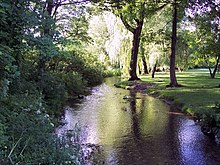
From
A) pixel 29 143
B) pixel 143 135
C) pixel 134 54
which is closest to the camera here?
pixel 29 143

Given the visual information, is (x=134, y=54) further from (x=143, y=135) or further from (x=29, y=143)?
(x=29, y=143)

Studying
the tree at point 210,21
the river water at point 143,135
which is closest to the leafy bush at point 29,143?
the river water at point 143,135

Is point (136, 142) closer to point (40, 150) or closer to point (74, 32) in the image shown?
point (40, 150)

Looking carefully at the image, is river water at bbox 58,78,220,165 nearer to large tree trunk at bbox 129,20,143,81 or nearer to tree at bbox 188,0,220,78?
tree at bbox 188,0,220,78

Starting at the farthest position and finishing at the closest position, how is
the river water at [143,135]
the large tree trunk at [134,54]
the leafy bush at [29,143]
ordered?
1. the large tree trunk at [134,54]
2. the river water at [143,135]
3. the leafy bush at [29,143]

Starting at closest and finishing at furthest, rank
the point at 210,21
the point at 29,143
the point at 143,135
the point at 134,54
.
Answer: the point at 29,143 < the point at 143,135 < the point at 210,21 < the point at 134,54

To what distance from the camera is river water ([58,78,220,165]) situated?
631 centimetres

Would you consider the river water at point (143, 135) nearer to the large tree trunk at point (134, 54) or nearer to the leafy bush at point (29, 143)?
the leafy bush at point (29, 143)

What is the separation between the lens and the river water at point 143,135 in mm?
6309

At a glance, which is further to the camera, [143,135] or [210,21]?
[210,21]

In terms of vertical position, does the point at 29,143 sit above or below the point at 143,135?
above

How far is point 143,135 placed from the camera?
8203 millimetres

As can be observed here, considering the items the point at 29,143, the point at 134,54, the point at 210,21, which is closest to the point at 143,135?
the point at 29,143

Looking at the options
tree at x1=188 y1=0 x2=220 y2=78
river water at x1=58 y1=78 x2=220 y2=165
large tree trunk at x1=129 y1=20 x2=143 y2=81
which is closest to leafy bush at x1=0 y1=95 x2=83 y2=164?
river water at x1=58 y1=78 x2=220 y2=165
